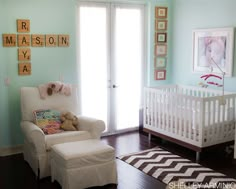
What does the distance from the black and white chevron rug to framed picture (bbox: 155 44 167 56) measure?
1894mm

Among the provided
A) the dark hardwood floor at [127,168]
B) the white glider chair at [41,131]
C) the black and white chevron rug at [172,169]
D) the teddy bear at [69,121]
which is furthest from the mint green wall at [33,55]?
the black and white chevron rug at [172,169]

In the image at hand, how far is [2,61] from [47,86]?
683 mm

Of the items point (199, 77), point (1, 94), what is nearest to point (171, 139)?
point (199, 77)

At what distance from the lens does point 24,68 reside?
4.55m

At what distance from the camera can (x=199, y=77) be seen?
5.37 metres

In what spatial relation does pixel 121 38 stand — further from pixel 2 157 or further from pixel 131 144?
pixel 2 157

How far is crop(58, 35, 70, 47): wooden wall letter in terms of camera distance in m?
4.79

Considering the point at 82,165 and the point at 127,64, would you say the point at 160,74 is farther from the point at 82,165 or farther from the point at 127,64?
the point at 82,165

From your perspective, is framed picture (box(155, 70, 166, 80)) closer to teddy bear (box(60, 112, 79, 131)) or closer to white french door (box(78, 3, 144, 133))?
white french door (box(78, 3, 144, 133))

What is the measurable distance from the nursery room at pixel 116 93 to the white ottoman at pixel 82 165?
1 centimetres

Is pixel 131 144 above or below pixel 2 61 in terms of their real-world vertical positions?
below

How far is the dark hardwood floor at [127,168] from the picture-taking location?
363cm

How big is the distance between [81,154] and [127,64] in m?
2.54

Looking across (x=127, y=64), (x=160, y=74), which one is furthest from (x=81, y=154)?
(x=160, y=74)
